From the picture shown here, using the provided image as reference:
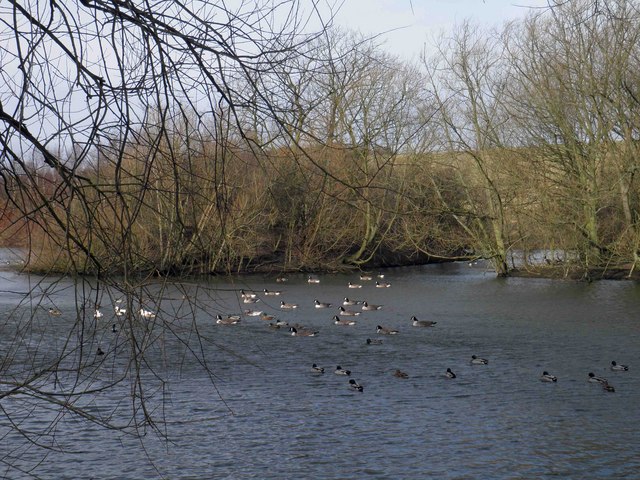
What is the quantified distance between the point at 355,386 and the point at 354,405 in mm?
950

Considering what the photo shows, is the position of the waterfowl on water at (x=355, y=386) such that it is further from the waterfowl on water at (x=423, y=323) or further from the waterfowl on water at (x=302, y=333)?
the waterfowl on water at (x=423, y=323)

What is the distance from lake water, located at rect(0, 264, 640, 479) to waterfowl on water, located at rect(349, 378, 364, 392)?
99 mm

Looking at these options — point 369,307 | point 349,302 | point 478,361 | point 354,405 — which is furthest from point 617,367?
point 349,302

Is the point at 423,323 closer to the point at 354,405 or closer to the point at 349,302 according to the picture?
the point at 349,302

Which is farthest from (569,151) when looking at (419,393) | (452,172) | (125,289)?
(125,289)

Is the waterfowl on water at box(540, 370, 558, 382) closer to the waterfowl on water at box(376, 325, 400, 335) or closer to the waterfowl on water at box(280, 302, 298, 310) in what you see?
the waterfowl on water at box(376, 325, 400, 335)

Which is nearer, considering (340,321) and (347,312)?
(340,321)

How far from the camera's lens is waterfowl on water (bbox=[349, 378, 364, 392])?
11.4 meters

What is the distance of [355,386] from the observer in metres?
11.6

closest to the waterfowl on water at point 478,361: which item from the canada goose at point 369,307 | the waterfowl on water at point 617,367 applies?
the waterfowl on water at point 617,367

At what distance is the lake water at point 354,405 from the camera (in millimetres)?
8016

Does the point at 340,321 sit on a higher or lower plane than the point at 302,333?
higher

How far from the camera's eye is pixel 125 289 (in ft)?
8.96

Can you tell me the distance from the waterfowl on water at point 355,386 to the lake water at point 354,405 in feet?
0.32
